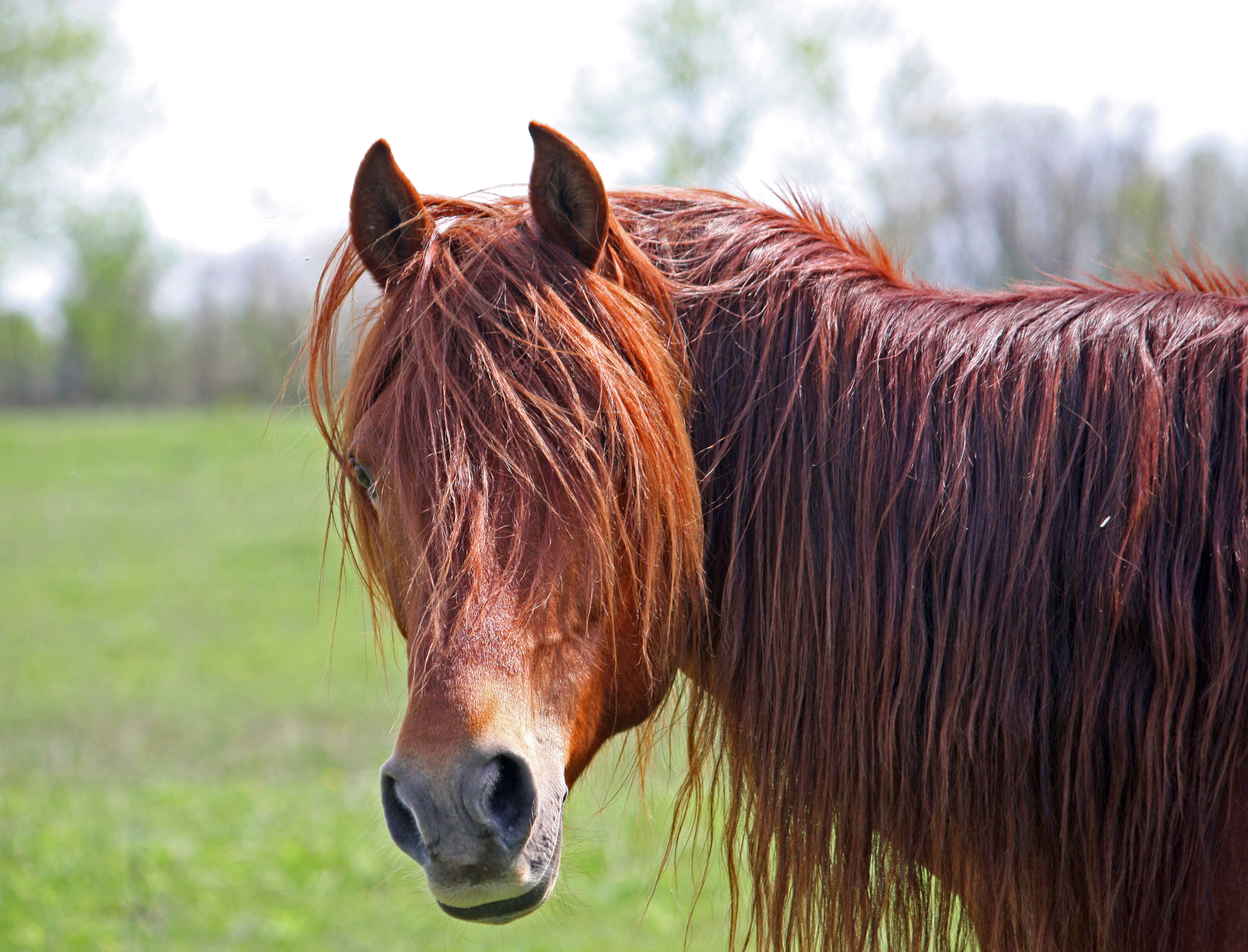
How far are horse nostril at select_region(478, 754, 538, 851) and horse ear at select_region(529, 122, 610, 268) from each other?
826mm

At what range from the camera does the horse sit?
1322 mm

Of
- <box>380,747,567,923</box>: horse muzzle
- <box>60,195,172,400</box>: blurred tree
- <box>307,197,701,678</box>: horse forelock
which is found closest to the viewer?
<box>380,747,567,923</box>: horse muzzle

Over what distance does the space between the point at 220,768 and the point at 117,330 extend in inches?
1106

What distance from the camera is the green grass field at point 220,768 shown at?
A: 3857 millimetres

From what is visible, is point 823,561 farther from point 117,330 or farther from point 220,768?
point 117,330

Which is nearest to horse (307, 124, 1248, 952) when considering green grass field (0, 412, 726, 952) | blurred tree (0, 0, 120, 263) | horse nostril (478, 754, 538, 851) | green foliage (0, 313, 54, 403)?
horse nostril (478, 754, 538, 851)

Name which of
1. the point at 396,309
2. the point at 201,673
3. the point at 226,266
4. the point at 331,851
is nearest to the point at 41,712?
the point at 201,673

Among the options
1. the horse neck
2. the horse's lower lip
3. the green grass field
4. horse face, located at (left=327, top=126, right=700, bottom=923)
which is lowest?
the green grass field

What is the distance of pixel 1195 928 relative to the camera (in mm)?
1323

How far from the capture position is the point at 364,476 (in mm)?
1660

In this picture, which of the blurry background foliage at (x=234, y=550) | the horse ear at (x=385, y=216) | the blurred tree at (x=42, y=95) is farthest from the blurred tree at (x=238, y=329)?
the horse ear at (x=385, y=216)

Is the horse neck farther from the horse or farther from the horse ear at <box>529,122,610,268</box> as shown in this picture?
the horse ear at <box>529,122,610,268</box>

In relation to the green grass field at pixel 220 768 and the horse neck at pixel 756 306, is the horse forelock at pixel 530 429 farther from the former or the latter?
the green grass field at pixel 220 768

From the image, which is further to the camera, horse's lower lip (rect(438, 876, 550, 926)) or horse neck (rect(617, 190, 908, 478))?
horse neck (rect(617, 190, 908, 478))
